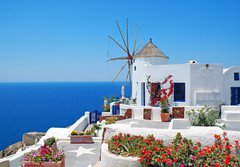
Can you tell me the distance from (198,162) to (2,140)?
171 feet

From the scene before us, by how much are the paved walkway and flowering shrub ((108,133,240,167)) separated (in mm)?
2138

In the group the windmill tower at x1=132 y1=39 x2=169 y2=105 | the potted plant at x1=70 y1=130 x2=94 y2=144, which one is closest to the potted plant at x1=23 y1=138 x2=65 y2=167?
the potted plant at x1=70 y1=130 x2=94 y2=144

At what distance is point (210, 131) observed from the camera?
31.4 ft

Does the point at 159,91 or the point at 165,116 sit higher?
the point at 159,91

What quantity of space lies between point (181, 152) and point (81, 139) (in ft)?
24.9

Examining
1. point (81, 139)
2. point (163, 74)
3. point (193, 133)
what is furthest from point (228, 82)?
point (81, 139)

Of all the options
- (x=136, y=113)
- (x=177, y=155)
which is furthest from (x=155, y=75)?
(x=177, y=155)

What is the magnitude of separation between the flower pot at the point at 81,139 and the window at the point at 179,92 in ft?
28.3

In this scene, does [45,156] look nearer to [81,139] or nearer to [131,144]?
[131,144]

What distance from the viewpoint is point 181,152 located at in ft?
28.0

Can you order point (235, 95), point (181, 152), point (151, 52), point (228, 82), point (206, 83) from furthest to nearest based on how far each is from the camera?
1. point (151, 52)
2. point (235, 95)
3. point (228, 82)
4. point (206, 83)
5. point (181, 152)

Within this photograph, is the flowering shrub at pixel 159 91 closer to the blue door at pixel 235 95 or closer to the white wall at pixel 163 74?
the white wall at pixel 163 74

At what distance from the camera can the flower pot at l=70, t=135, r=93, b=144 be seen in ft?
47.8

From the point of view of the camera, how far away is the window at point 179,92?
64.9ft
